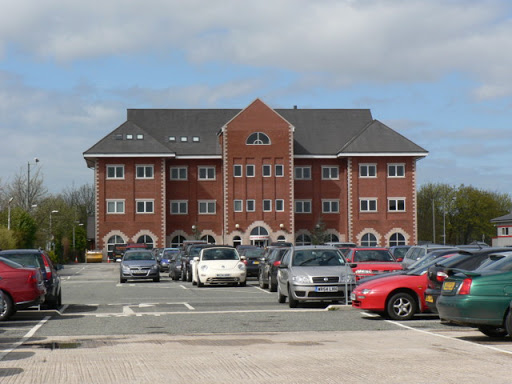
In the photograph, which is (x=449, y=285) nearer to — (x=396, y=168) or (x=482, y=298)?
(x=482, y=298)

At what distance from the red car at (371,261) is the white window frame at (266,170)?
5701cm

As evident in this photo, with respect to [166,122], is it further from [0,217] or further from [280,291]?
[280,291]

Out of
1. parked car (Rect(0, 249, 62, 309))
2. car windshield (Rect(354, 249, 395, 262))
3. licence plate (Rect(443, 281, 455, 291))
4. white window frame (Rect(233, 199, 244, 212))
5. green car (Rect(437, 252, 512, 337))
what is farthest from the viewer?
white window frame (Rect(233, 199, 244, 212))

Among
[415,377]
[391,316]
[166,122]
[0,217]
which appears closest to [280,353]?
[415,377]

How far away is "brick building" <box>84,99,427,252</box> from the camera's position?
3314 inches

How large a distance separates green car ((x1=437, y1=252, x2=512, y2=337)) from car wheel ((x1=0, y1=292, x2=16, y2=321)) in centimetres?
972

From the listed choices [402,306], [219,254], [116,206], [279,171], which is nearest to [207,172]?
[279,171]

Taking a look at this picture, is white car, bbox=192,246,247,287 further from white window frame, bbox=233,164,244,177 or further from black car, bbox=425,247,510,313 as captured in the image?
white window frame, bbox=233,164,244,177

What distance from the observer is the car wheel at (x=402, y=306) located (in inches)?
709

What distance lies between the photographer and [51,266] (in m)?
22.5

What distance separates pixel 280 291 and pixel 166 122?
69.0 metres

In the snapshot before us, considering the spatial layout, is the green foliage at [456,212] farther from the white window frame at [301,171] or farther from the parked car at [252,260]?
the parked car at [252,260]

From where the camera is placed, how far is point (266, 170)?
84.7m

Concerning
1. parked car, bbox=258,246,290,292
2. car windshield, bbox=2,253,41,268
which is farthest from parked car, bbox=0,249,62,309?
parked car, bbox=258,246,290,292
